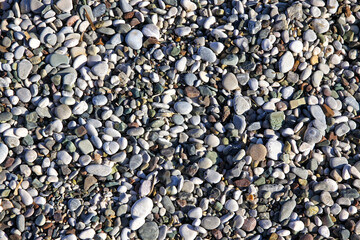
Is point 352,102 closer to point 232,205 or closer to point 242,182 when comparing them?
point 242,182

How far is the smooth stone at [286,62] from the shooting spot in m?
2.22

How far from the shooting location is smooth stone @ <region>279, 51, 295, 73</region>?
2.22m

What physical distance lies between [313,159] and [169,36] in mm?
980

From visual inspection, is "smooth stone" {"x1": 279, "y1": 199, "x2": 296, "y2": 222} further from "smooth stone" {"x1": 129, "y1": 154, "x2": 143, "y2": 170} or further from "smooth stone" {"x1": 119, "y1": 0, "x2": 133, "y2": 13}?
"smooth stone" {"x1": 119, "y1": 0, "x2": 133, "y2": 13}

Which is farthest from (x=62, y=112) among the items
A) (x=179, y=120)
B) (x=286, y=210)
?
(x=286, y=210)

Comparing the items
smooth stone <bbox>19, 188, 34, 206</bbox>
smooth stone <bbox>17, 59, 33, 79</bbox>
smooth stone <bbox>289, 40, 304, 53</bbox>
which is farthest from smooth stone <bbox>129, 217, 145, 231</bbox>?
smooth stone <bbox>289, 40, 304, 53</bbox>

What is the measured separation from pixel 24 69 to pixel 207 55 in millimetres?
928

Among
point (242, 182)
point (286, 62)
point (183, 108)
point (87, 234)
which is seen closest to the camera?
point (87, 234)

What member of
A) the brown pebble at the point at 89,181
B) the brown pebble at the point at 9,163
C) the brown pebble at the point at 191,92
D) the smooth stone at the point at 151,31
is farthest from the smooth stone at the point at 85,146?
the smooth stone at the point at 151,31

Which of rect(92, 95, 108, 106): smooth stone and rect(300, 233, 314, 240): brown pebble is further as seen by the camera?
rect(92, 95, 108, 106): smooth stone

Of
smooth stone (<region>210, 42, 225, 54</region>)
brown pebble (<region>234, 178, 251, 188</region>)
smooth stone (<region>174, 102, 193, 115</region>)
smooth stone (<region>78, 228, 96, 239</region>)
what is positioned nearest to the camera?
smooth stone (<region>78, 228, 96, 239</region>)

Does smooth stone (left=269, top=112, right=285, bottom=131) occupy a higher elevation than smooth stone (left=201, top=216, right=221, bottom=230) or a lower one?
higher

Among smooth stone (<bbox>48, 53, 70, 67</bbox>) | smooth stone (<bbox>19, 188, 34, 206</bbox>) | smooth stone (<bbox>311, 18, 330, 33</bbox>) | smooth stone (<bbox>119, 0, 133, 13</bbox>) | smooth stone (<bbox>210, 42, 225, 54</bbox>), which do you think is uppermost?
smooth stone (<bbox>119, 0, 133, 13</bbox>)

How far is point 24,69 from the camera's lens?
2121 millimetres
